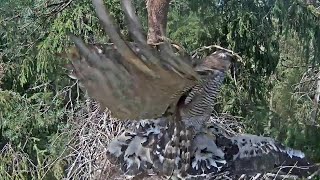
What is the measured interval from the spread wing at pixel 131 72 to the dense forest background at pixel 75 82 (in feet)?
3.84

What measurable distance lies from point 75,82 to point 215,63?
1.40m

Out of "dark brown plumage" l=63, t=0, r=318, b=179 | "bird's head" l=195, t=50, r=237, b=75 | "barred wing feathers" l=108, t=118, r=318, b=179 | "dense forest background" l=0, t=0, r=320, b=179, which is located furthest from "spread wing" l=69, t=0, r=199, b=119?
"dense forest background" l=0, t=0, r=320, b=179

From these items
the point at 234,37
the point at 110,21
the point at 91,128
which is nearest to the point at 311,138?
the point at 234,37

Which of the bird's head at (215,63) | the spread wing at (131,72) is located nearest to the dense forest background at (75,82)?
the bird's head at (215,63)

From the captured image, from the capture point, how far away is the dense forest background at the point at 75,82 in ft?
14.1

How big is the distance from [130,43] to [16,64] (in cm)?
253

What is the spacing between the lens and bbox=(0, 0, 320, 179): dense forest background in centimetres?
430

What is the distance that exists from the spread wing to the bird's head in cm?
24

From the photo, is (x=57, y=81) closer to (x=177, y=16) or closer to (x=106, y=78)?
(x=177, y=16)

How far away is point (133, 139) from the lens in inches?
142

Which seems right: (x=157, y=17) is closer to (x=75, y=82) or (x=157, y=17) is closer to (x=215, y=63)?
(x=215, y=63)

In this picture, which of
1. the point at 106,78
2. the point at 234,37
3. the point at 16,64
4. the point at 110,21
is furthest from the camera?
the point at 16,64

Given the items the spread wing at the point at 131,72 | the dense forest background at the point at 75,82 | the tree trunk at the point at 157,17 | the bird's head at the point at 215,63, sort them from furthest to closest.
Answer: the dense forest background at the point at 75,82
the tree trunk at the point at 157,17
the bird's head at the point at 215,63
the spread wing at the point at 131,72

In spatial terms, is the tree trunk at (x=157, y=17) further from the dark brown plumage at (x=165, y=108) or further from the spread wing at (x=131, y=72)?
the spread wing at (x=131, y=72)
